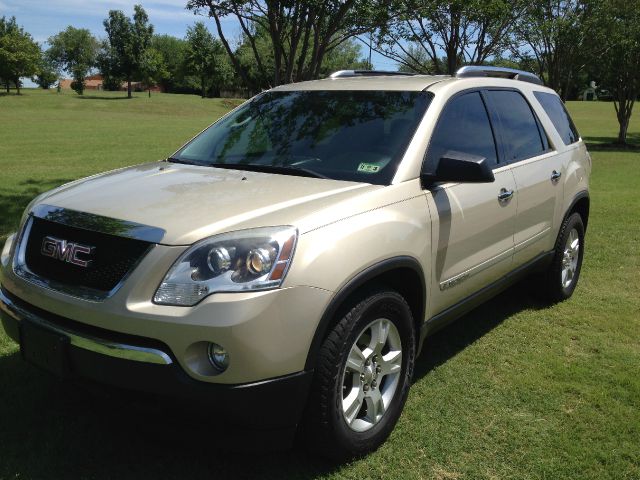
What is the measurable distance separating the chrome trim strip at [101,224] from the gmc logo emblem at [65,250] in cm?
8

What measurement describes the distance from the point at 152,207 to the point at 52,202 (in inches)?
23.7

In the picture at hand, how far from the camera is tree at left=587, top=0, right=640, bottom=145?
20641 mm

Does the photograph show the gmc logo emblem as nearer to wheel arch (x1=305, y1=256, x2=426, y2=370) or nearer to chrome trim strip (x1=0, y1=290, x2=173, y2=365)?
chrome trim strip (x1=0, y1=290, x2=173, y2=365)

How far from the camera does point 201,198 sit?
2846 mm

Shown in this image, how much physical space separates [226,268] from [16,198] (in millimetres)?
8003

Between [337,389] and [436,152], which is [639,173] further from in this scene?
[337,389]

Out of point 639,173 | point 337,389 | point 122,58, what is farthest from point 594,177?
point 122,58

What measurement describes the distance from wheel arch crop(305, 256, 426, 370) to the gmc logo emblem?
1.02m

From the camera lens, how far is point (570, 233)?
201 inches

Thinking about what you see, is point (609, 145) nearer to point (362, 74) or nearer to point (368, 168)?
point (362, 74)

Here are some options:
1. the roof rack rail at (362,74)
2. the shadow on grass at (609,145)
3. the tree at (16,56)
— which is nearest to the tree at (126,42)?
the tree at (16,56)

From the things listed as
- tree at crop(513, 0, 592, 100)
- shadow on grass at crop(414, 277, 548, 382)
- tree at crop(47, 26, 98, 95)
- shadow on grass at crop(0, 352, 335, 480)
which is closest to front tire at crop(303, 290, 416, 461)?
shadow on grass at crop(0, 352, 335, 480)

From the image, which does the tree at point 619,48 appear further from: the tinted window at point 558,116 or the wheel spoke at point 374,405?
the wheel spoke at point 374,405

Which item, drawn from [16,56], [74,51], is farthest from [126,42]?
[74,51]
